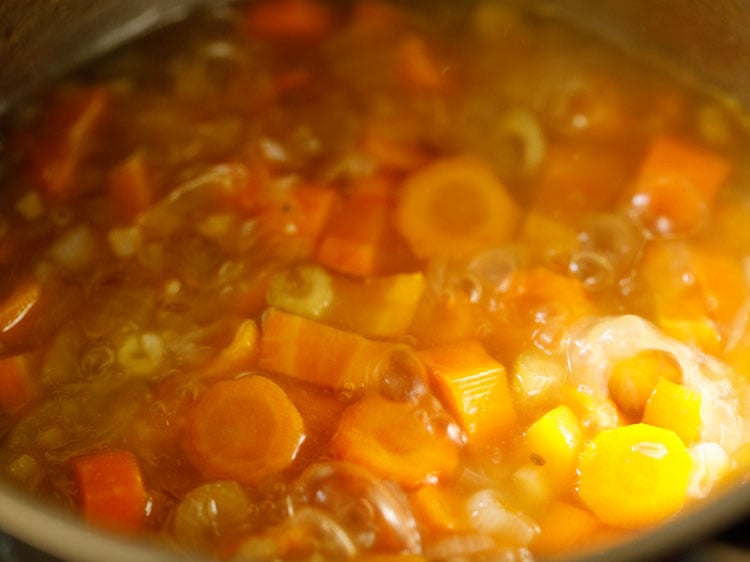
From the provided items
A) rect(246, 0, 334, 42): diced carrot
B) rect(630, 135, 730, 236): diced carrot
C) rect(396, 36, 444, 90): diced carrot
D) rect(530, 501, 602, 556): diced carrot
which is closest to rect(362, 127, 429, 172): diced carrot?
rect(396, 36, 444, 90): diced carrot

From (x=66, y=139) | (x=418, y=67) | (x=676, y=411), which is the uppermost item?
(x=66, y=139)

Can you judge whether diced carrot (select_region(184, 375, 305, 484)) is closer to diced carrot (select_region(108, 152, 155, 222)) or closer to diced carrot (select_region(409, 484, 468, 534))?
diced carrot (select_region(409, 484, 468, 534))

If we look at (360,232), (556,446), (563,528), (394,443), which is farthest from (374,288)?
(563,528)

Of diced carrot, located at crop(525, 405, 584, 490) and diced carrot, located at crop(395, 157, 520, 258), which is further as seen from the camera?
diced carrot, located at crop(395, 157, 520, 258)

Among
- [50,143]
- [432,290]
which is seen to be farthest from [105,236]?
[432,290]

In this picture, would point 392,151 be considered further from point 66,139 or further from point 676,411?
point 676,411

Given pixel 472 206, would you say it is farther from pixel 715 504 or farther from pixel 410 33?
pixel 715 504
